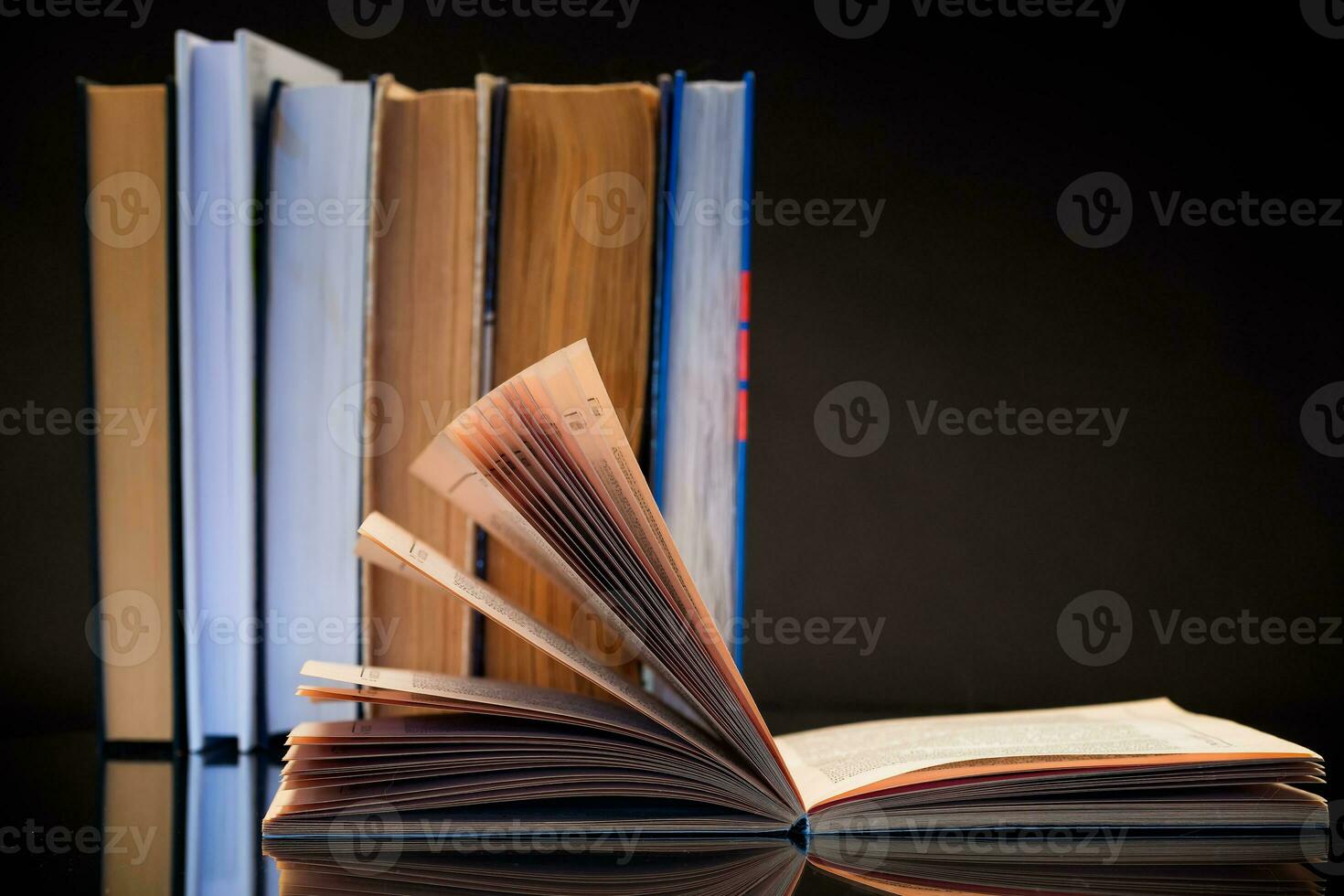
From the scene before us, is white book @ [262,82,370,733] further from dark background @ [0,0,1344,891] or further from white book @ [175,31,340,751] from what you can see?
dark background @ [0,0,1344,891]

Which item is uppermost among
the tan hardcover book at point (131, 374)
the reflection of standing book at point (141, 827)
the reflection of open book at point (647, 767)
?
the tan hardcover book at point (131, 374)

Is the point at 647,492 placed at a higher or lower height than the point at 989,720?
higher

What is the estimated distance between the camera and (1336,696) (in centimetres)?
123

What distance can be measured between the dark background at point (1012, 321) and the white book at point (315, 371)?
332 millimetres

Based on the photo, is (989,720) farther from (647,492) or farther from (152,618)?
(152,618)

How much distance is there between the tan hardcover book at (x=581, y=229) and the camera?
2.91ft

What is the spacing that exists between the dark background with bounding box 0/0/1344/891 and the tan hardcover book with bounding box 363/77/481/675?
1.09 ft

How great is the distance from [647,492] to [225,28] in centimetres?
84

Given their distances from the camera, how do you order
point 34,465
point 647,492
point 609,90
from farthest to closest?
1. point 34,465
2. point 609,90
3. point 647,492

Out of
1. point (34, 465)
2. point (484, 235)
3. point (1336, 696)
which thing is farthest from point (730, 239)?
point (1336, 696)

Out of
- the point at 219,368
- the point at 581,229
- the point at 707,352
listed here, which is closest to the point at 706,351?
the point at 707,352

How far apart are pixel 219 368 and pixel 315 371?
7 centimetres

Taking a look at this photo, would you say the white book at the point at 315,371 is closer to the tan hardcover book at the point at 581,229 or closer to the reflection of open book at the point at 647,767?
the tan hardcover book at the point at 581,229

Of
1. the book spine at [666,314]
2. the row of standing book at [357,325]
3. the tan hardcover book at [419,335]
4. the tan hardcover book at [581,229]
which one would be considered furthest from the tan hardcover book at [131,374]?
the book spine at [666,314]
